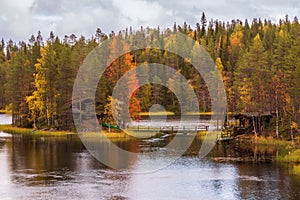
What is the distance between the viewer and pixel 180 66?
505 ft

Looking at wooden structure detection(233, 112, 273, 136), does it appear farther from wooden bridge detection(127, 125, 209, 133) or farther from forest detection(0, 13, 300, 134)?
wooden bridge detection(127, 125, 209, 133)

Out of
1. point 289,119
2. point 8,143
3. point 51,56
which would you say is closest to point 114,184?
point 289,119

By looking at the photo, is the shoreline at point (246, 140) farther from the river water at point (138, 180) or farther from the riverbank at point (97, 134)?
the river water at point (138, 180)

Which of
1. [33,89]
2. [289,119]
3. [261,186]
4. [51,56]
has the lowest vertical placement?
[261,186]

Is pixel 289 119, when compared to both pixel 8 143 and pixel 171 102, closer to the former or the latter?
pixel 8 143

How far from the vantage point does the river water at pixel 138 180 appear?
121ft

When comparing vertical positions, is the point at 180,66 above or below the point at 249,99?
above

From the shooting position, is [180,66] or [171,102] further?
[180,66]

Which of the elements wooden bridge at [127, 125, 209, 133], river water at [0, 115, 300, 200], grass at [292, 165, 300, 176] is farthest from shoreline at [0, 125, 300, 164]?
wooden bridge at [127, 125, 209, 133]

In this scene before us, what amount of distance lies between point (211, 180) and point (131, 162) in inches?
498

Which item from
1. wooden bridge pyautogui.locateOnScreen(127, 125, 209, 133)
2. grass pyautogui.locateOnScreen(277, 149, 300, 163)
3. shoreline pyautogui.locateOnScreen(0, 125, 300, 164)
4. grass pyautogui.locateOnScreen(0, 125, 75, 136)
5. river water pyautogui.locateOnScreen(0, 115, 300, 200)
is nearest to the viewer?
river water pyautogui.locateOnScreen(0, 115, 300, 200)

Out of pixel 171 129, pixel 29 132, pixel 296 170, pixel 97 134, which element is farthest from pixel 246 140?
pixel 29 132

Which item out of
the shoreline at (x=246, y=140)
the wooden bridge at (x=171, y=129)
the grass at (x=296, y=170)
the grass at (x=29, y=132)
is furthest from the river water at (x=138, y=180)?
the wooden bridge at (x=171, y=129)

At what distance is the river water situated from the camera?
1452 inches
